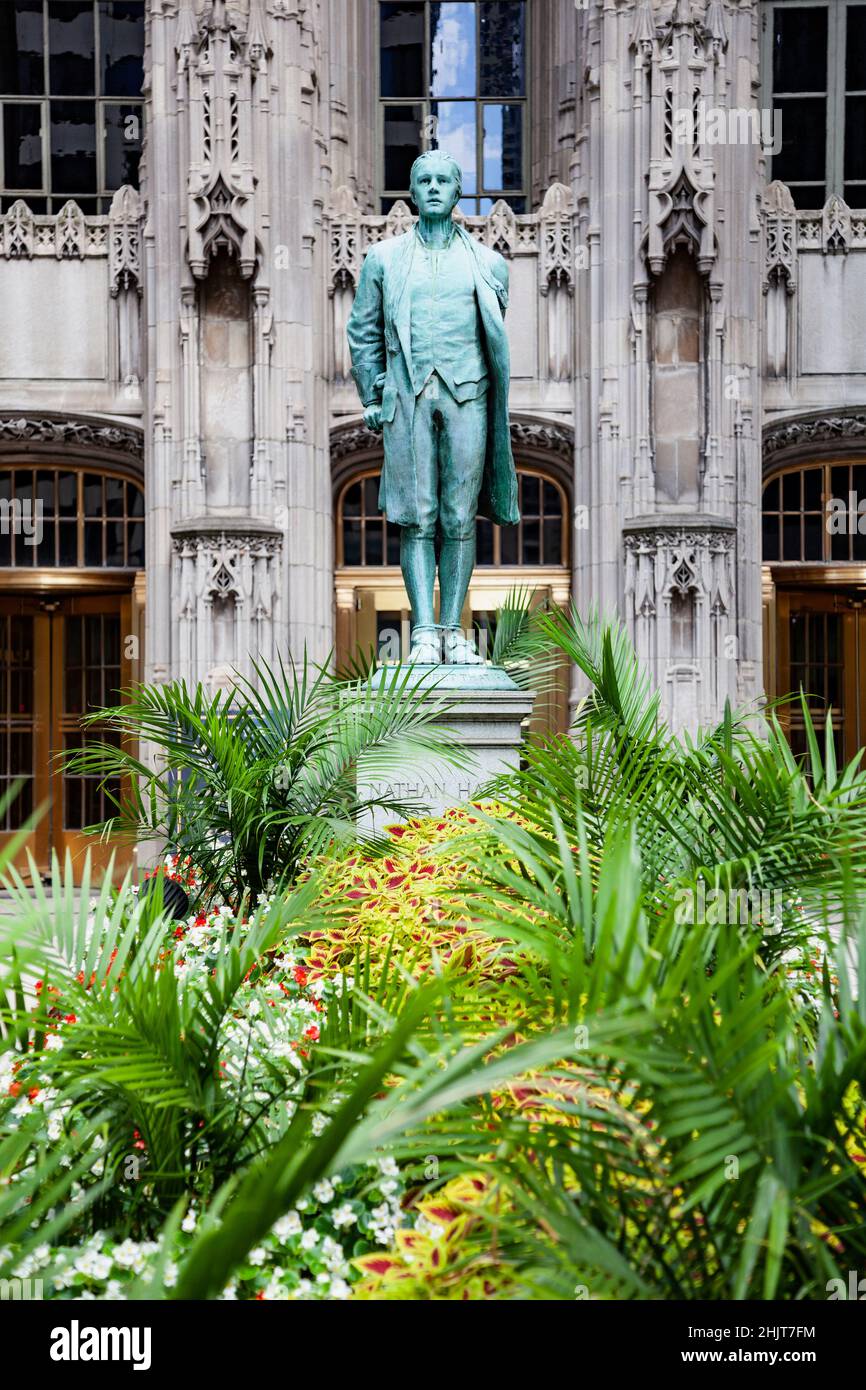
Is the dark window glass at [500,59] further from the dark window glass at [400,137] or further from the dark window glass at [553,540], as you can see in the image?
the dark window glass at [553,540]

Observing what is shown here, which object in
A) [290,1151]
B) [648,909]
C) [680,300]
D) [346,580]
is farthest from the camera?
→ [346,580]

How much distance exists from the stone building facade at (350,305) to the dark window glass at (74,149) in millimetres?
22

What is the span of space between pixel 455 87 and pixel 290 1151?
13505 millimetres

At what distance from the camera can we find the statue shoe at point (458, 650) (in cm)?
586

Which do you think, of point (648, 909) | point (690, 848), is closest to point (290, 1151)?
point (648, 909)

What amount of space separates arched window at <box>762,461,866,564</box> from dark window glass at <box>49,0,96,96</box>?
26.1ft

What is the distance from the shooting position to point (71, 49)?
13188mm

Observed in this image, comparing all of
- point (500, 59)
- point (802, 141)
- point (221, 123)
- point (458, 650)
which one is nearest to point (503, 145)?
point (500, 59)

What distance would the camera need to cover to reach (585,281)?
39.1 feet

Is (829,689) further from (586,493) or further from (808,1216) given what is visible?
(808,1216)

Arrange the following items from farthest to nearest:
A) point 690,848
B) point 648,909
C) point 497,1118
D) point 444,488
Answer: point 444,488
point 690,848
point 648,909
point 497,1118

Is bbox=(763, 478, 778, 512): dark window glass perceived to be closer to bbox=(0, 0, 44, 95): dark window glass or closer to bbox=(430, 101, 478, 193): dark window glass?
bbox=(430, 101, 478, 193): dark window glass

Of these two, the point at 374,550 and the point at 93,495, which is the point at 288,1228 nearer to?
the point at 374,550
